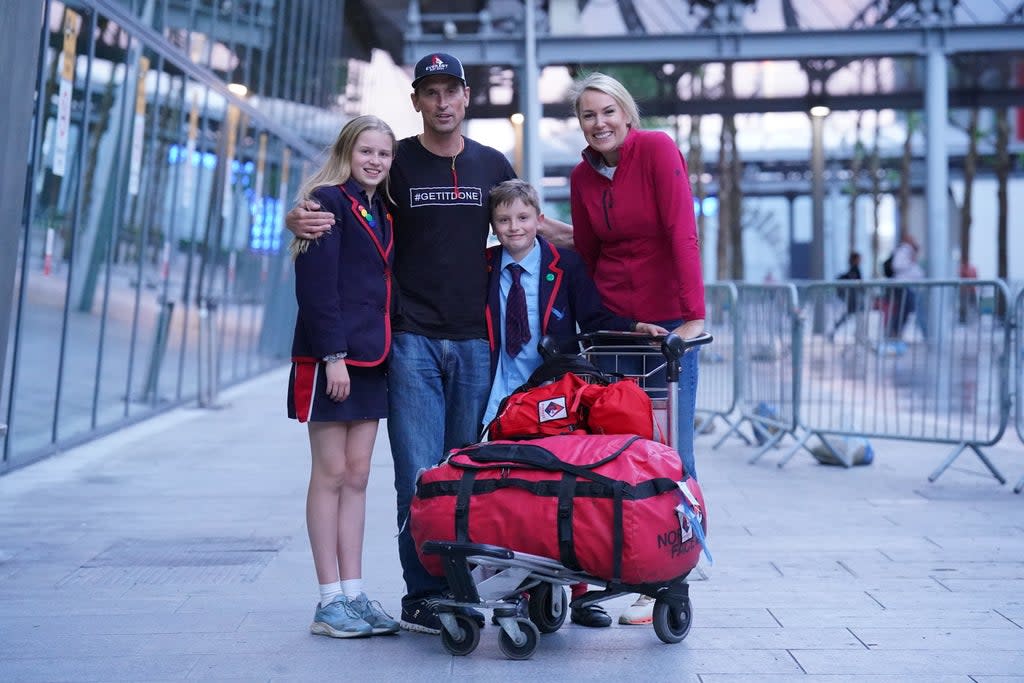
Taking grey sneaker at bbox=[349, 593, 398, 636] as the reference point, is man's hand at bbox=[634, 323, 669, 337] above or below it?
above

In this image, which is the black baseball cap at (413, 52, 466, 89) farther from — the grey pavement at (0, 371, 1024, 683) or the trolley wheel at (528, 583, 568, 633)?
the grey pavement at (0, 371, 1024, 683)

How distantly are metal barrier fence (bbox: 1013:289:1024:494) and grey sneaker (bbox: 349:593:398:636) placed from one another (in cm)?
492

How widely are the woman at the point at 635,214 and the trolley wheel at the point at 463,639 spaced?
2.39 ft

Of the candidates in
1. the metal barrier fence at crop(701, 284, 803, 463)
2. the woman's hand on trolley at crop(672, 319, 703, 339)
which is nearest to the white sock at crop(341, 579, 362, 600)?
the woman's hand on trolley at crop(672, 319, 703, 339)

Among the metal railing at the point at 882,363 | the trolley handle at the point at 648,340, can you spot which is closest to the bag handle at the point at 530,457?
the trolley handle at the point at 648,340

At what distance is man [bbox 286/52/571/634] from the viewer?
4797mm

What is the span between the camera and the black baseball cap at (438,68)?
4719mm

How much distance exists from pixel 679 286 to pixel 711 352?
20.8 feet

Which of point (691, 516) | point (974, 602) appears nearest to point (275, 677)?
point (691, 516)

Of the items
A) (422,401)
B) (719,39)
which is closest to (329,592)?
(422,401)

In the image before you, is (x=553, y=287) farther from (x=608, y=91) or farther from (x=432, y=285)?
(x=608, y=91)

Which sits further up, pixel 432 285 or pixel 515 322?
pixel 432 285

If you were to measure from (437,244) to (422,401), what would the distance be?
1.90 ft

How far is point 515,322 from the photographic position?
4824mm
